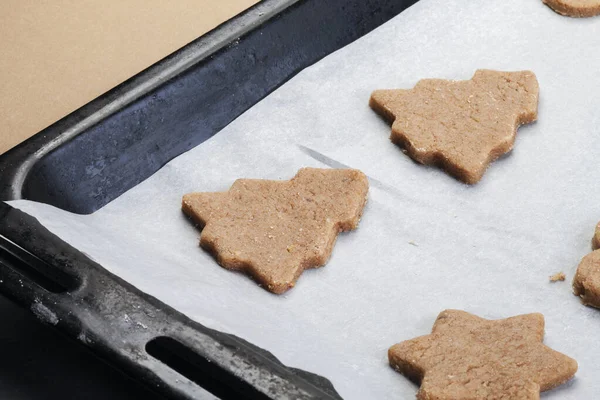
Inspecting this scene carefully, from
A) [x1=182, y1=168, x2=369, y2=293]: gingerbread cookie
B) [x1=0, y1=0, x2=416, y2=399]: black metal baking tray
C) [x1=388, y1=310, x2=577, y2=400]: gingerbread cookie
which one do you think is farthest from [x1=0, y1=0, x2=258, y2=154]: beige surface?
[x1=388, y1=310, x2=577, y2=400]: gingerbread cookie

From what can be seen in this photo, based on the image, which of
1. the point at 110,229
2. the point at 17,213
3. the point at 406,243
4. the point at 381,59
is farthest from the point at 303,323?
the point at 381,59

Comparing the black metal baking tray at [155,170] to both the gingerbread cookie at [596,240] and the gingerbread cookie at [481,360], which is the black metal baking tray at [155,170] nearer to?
the gingerbread cookie at [481,360]

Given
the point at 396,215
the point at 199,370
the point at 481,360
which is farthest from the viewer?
the point at 396,215

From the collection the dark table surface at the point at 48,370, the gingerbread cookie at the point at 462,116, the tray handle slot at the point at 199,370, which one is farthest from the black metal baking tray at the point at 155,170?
the gingerbread cookie at the point at 462,116

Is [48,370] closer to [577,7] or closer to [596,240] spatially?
[596,240]

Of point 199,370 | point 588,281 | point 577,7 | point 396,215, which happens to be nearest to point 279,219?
point 396,215

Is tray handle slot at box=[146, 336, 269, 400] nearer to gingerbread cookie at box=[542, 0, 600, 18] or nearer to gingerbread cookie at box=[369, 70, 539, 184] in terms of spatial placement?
gingerbread cookie at box=[369, 70, 539, 184]

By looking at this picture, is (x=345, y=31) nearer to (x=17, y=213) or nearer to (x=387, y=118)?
(x=387, y=118)
